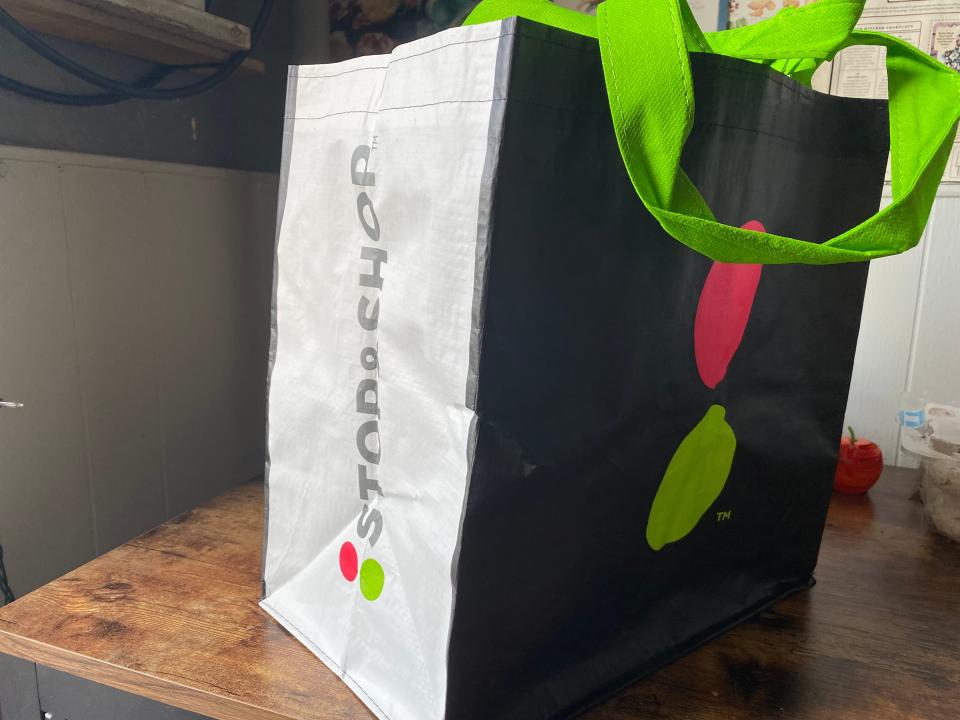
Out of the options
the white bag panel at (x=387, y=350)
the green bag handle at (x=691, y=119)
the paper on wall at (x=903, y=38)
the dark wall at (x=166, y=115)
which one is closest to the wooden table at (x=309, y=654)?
the white bag panel at (x=387, y=350)

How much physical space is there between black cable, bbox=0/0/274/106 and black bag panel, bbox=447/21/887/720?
0.61m

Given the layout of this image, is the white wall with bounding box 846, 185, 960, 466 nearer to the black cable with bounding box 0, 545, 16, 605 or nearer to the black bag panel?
the black bag panel

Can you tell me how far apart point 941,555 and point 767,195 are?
44 centimetres

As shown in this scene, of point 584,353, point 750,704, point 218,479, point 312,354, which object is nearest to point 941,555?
point 750,704

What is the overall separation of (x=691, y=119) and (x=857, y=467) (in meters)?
0.61

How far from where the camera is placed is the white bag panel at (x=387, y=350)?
14.5 inches

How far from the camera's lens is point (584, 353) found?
0.40 m

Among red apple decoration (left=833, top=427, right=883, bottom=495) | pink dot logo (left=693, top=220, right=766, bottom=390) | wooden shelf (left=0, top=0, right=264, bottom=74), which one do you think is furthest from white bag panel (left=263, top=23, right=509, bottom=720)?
red apple decoration (left=833, top=427, right=883, bottom=495)

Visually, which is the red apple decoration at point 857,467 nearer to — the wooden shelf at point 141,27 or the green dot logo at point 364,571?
the green dot logo at point 364,571

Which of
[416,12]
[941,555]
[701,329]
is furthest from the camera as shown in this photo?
[416,12]

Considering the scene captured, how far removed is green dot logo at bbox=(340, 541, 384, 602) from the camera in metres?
0.45

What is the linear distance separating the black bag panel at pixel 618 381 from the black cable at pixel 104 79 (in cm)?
61

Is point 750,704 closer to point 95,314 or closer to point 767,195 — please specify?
point 767,195

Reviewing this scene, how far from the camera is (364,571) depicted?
460mm
